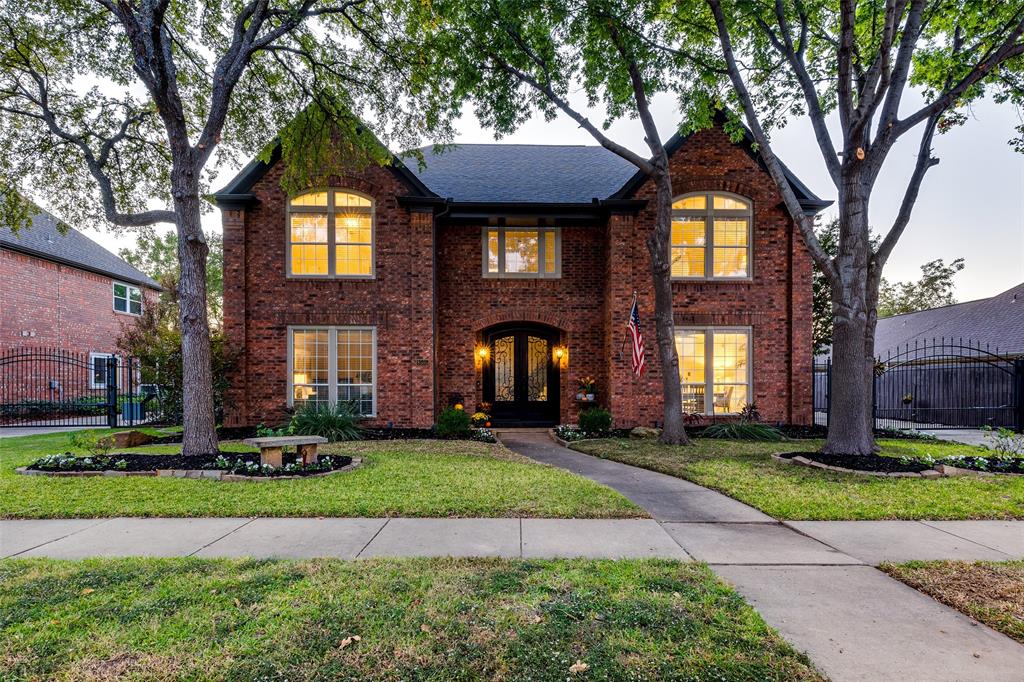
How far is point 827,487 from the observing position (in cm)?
609

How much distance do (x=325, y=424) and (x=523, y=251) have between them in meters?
6.51

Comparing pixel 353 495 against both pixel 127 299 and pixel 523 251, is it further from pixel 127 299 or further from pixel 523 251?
pixel 127 299

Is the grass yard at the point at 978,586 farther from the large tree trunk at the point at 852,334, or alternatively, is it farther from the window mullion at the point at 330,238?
the window mullion at the point at 330,238

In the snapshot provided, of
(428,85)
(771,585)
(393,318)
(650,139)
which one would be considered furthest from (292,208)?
(771,585)

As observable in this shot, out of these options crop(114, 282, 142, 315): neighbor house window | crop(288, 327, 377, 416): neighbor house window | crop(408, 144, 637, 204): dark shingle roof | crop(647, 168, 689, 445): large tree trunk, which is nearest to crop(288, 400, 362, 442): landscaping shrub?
crop(288, 327, 377, 416): neighbor house window

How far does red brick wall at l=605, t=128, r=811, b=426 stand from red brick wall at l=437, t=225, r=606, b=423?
Result: 90cm

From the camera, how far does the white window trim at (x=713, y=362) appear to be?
11766 mm

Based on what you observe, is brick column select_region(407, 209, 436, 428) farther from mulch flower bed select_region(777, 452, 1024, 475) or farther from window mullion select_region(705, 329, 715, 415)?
mulch flower bed select_region(777, 452, 1024, 475)

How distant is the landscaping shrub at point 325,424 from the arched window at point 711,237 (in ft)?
28.4

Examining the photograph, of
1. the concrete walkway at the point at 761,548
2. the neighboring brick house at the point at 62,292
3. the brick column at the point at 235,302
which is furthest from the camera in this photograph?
→ the neighboring brick house at the point at 62,292

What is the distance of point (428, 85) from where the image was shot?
9.98 meters

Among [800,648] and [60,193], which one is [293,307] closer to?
[60,193]

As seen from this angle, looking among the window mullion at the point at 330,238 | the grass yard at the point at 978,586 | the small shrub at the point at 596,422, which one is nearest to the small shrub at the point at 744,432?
the small shrub at the point at 596,422

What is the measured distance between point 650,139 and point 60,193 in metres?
13.3
